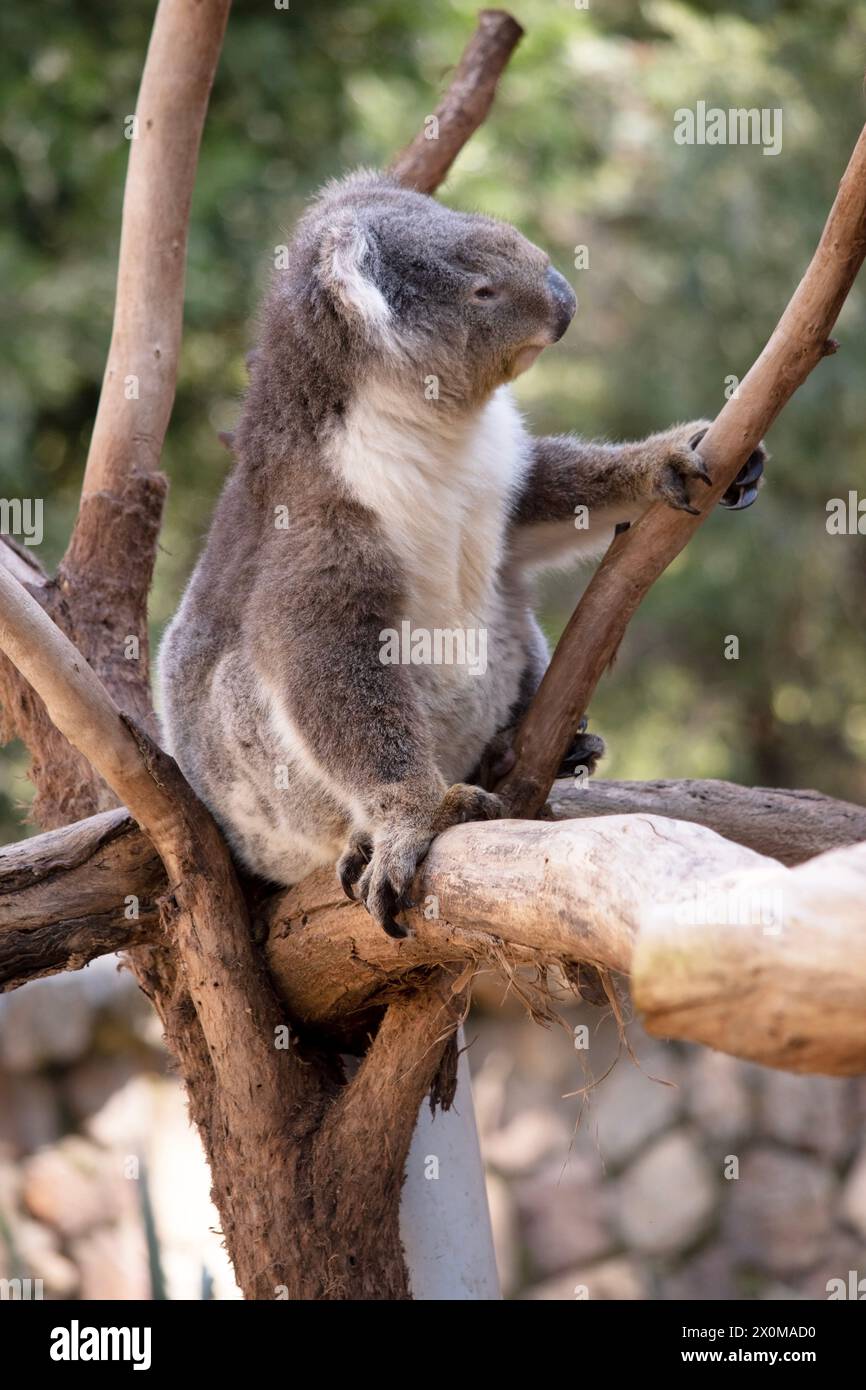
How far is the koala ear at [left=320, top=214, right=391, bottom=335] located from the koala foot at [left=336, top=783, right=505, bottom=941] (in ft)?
2.79

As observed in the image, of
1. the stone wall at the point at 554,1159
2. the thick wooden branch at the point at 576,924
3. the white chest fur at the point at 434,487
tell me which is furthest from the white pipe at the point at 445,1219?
the stone wall at the point at 554,1159

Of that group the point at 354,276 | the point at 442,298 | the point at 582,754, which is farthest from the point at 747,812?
the point at 354,276

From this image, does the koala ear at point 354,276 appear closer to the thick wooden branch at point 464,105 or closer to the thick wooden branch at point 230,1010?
the thick wooden branch at point 230,1010

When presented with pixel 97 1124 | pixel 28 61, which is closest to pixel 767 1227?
pixel 97 1124

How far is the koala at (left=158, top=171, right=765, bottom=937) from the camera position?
2.51 metres

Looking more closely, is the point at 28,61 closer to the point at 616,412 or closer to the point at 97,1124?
the point at 616,412

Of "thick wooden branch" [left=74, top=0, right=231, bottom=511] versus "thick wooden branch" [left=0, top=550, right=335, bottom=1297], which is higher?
"thick wooden branch" [left=74, top=0, right=231, bottom=511]

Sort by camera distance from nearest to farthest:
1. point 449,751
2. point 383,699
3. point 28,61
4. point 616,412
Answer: point 383,699, point 449,751, point 28,61, point 616,412

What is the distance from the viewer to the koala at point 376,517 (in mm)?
2506

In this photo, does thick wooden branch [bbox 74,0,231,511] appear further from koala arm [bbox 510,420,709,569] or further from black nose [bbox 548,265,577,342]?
black nose [bbox 548,265,577,342]

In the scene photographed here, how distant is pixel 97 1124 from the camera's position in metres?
5.05

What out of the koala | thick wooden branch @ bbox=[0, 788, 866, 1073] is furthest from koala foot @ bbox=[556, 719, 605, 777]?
thick wooden branch @ bbox=[0, 788, 866, 1073]

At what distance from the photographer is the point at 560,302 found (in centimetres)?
257

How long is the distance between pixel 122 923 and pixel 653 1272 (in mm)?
3610
